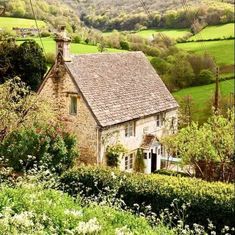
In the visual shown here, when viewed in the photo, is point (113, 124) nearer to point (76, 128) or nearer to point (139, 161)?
point (76, 128)

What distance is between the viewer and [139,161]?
1101 inches

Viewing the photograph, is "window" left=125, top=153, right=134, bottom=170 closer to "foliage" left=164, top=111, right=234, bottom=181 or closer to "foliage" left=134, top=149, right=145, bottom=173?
"foliage" left=134, top=149, right=145, bottom=173

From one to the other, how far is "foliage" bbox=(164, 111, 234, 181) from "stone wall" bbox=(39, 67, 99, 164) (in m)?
4.39

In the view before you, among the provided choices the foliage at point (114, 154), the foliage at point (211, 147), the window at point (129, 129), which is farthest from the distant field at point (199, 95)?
the foliage at point (211, 147)

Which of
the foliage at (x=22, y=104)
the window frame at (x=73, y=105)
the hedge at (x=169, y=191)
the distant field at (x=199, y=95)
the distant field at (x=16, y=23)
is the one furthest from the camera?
the distant field at (x=199, y=95)

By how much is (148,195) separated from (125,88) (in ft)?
43.4

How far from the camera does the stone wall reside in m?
24.8

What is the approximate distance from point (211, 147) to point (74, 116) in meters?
7.43

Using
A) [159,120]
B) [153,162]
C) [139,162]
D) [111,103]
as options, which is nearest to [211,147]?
[111,103]

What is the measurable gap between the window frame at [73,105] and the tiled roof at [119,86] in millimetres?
687

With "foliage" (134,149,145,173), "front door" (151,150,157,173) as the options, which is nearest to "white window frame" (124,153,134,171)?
"foliage" (134,149,145,173)

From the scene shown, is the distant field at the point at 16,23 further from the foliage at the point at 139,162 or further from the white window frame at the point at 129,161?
the foliage at the point at 139,162

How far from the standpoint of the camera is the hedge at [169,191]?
47.8 feet

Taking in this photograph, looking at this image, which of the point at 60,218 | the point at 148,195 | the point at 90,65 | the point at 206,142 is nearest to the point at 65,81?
the point at 90,65
